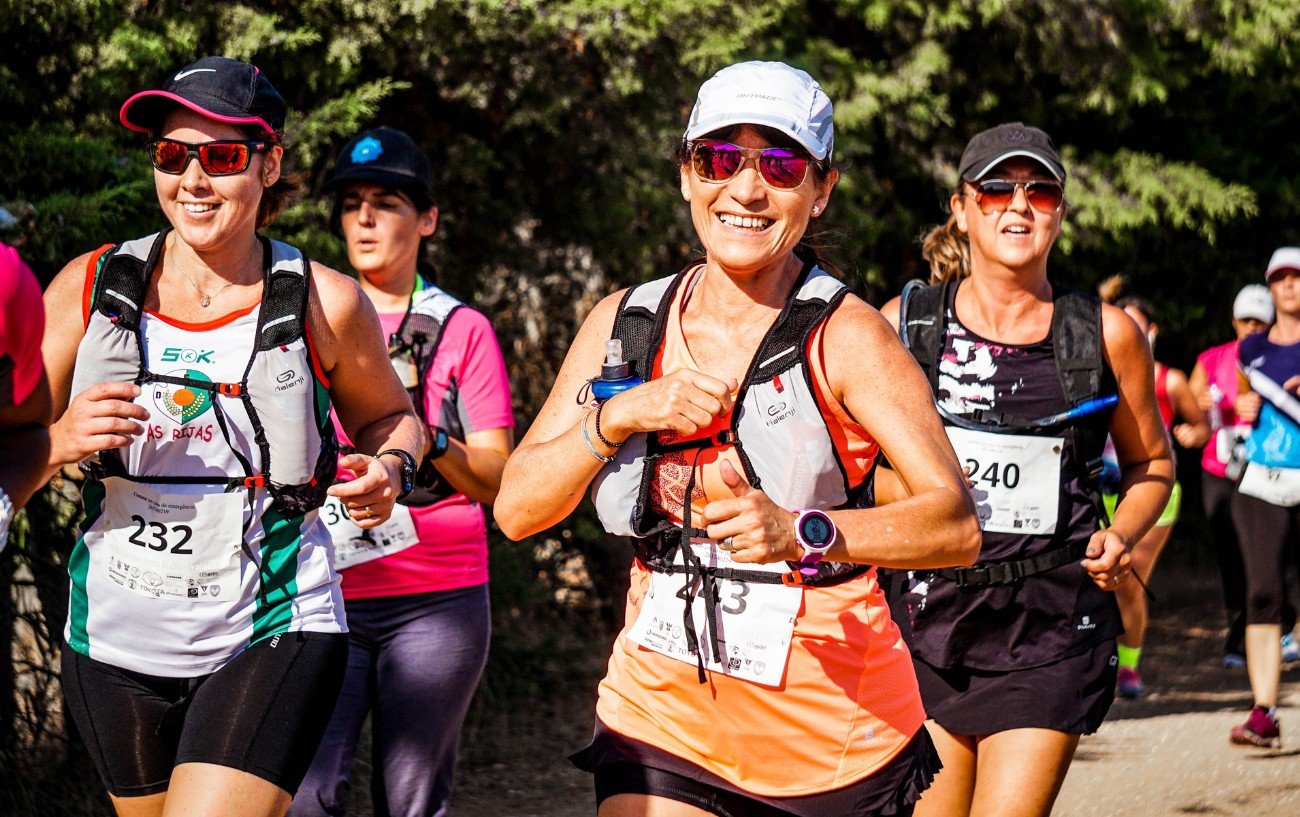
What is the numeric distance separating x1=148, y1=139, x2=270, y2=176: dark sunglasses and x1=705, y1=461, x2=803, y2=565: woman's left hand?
4.91ft

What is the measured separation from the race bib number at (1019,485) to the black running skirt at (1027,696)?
371 millimetres

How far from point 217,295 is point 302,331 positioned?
225 mm

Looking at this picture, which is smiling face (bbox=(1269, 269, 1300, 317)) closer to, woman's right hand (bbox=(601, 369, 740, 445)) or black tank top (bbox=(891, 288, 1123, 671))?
black tank top (bbox=(891, 288, 1123, 671))

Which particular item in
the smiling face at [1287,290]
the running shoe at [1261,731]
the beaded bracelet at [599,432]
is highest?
the smiling face at [1287,290]

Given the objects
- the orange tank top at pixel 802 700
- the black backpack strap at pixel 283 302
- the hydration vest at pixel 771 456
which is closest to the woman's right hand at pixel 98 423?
the black backpack strap at pixel 283 302

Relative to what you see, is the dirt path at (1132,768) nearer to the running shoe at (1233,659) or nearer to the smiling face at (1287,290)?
the running shoe at (1233,659)

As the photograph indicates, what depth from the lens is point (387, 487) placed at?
345cm

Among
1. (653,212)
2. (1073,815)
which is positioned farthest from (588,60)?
(1073,815)

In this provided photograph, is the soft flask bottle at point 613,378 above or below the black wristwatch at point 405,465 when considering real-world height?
above

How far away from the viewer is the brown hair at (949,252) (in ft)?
15.7

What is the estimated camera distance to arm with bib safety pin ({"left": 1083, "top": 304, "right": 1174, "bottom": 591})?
4.27 meters

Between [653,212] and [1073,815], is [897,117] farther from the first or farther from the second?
[1073,815]

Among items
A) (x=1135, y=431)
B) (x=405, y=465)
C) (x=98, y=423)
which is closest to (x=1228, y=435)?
(x=1135, y=431)

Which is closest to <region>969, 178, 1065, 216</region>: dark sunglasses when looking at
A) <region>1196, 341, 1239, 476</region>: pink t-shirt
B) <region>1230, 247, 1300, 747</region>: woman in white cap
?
<region>1230, 247, 1300, 747</region>: woman in white cap
